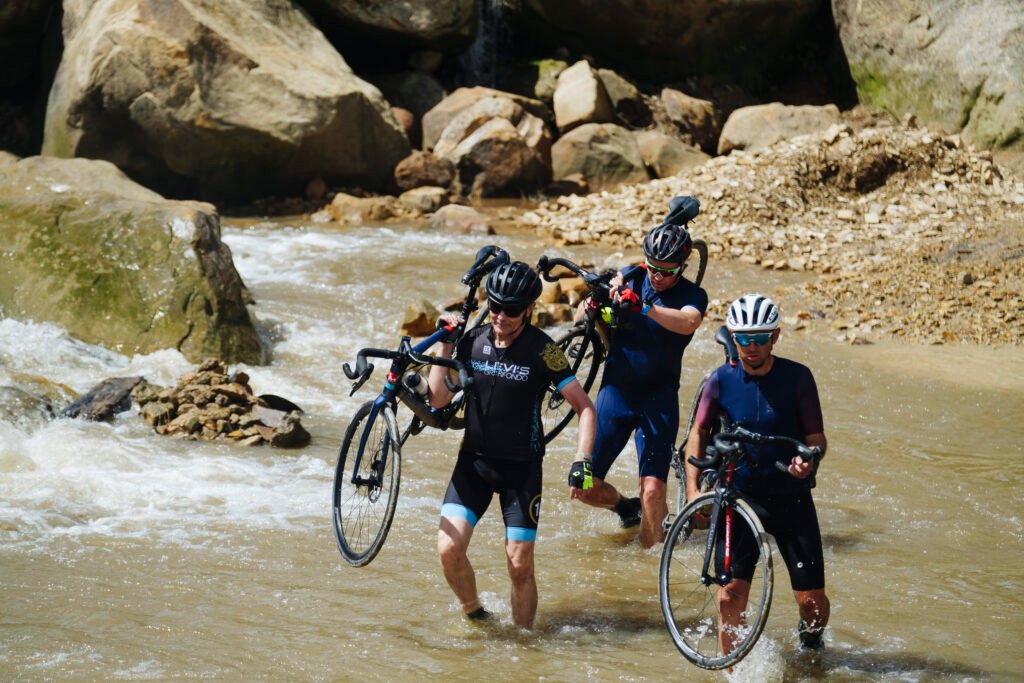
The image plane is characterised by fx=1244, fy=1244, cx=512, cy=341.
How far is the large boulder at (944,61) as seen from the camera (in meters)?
19.5

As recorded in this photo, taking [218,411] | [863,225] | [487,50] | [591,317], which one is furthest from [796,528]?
[487,50]

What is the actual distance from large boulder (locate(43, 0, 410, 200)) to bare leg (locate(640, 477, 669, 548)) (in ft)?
41.4

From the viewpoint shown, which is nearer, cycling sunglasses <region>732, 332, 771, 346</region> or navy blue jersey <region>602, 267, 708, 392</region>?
cycling sunglasses <region>732, 332, 771, 346</region>

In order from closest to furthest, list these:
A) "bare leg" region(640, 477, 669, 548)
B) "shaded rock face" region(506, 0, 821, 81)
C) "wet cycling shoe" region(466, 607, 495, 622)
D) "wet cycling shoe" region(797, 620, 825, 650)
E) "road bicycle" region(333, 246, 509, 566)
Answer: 1. "road bicycle" region(333, 246, 509, 566)
2. "wet cycling shoe" region(797, 620, 825, 650)
3. "wet cycling shoe" region(466, 607, 495, 622)
4. "bare leg" region(640, 477, 669, 548)
5. "shaded rock face" region(506, 0, 821, 81)

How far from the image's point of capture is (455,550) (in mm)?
5938

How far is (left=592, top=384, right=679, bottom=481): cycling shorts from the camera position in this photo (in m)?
7.27

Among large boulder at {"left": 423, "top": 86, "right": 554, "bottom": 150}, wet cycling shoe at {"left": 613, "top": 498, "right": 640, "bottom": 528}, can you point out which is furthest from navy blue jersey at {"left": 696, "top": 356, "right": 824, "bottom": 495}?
large boulder at {"left": 423, "top": 86, "right": 554, "bottom": 150}

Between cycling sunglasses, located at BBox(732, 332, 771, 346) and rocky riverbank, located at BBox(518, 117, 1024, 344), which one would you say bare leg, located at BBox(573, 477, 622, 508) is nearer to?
cycling sunglasses, located at BBox(732, 332, 771, 346)

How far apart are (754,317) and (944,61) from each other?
16776 millimetres

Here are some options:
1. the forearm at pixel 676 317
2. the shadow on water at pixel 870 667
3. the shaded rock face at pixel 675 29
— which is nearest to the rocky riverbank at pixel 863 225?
the shaded rock face at pixel 675 29

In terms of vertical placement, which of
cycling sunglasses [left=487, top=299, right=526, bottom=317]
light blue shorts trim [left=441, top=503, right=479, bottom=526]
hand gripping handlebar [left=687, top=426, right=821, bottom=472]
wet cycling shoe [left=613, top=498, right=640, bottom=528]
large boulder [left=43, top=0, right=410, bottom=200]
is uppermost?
large boulder [left=43, top=0, right=410, bottom=200]

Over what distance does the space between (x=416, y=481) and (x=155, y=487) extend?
182 cm

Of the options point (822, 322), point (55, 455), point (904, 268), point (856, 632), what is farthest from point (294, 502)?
point (904, 268)

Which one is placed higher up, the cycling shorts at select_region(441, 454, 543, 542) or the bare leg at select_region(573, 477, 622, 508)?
the cycling shorts at select_region(441, 454, 543, 542)
